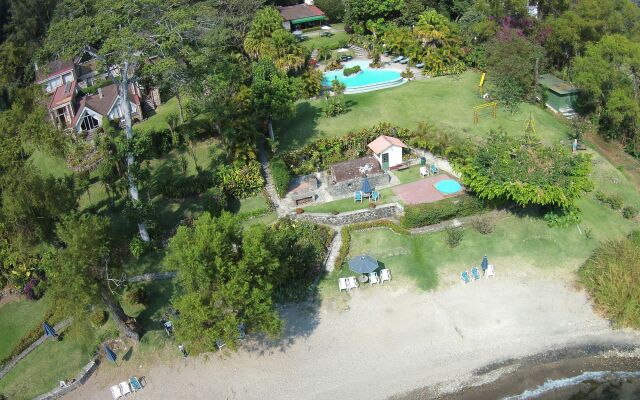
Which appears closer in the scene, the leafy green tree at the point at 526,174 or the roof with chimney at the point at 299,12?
the leafy green tree at the point at 526,174

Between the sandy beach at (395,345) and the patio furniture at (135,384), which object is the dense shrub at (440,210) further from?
the patio furniture at (135,384)

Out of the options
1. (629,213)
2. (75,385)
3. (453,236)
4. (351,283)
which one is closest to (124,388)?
(75,385)

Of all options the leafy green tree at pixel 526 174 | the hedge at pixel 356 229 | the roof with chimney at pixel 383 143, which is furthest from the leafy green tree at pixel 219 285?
the roof with chimney at pixel 383 143

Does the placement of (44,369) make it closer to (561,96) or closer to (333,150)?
(333,150)

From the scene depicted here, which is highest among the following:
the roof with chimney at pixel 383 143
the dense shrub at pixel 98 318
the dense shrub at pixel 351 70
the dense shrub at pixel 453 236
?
the dense shrub at pixel 351 70

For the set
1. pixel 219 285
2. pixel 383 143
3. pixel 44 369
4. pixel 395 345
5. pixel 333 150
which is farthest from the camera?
pixel 333 150

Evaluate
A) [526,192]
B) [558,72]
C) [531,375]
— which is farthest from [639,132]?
[531,375]

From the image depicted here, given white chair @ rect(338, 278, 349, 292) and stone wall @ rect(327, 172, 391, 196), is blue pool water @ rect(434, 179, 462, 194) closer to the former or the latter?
stone wall @ rect(327, 172, 391, 196)
